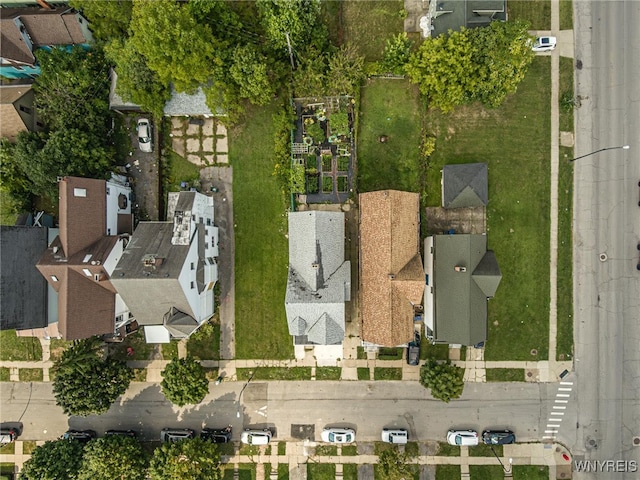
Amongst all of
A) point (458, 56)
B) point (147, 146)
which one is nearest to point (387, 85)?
point (458, 56)

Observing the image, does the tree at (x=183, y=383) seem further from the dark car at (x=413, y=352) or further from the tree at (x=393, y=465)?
the dark car at (x=413, y=352)

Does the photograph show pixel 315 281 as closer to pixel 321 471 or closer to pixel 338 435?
pixel 338 435

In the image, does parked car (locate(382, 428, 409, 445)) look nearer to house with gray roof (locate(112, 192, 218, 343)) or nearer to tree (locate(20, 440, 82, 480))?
house with gray roof (locate(112, 192, 218, 343))

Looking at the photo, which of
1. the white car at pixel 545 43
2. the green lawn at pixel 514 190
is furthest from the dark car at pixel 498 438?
the white car at pixel 545 43

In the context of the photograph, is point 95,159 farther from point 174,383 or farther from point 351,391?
point 351,391

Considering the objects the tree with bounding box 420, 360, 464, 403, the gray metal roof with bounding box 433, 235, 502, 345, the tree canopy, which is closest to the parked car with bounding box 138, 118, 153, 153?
the tree canopy

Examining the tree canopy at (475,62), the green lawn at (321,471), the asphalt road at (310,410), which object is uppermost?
the tree canopy at (475,62)
